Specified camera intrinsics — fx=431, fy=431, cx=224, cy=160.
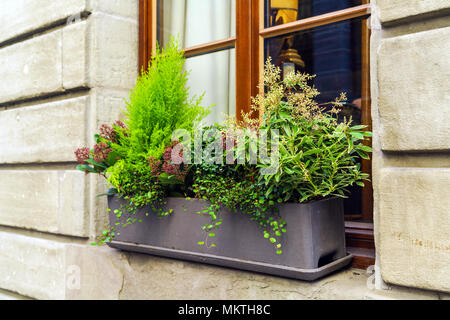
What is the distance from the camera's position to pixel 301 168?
185cm

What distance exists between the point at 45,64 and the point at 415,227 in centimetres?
287

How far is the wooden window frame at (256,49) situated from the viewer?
85.6 inches

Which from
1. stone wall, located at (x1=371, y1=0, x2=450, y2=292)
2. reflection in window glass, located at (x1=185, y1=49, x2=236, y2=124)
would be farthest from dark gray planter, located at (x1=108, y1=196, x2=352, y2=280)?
reflection in window glass, located at (x1=185, y1=49, x2=236, y2=124)

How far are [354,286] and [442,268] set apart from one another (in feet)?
1.30

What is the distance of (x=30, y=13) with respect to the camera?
3.46 meters

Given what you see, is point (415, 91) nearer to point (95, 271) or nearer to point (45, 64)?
point (95, 271)

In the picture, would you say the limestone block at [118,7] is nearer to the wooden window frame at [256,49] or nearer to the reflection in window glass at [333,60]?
the wooden window frame at [256,49]

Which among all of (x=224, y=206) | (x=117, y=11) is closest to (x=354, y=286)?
(x=224, y=206)

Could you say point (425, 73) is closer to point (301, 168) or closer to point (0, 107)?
point (301, 168)

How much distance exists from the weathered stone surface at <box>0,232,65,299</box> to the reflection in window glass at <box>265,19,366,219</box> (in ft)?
6.85

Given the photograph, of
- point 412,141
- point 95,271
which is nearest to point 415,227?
point 412,141

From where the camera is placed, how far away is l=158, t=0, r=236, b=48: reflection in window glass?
285 centimetres

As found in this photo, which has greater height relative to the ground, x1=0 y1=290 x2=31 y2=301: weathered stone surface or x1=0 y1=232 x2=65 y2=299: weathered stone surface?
x1=0 y1=232 x2=65 y2=299: weathered stone surface

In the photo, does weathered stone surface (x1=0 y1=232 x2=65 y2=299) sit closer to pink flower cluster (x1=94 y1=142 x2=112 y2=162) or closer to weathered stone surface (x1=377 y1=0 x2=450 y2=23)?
pink flower cluster (x1=94 y1=142 x2=112 y2=162)
